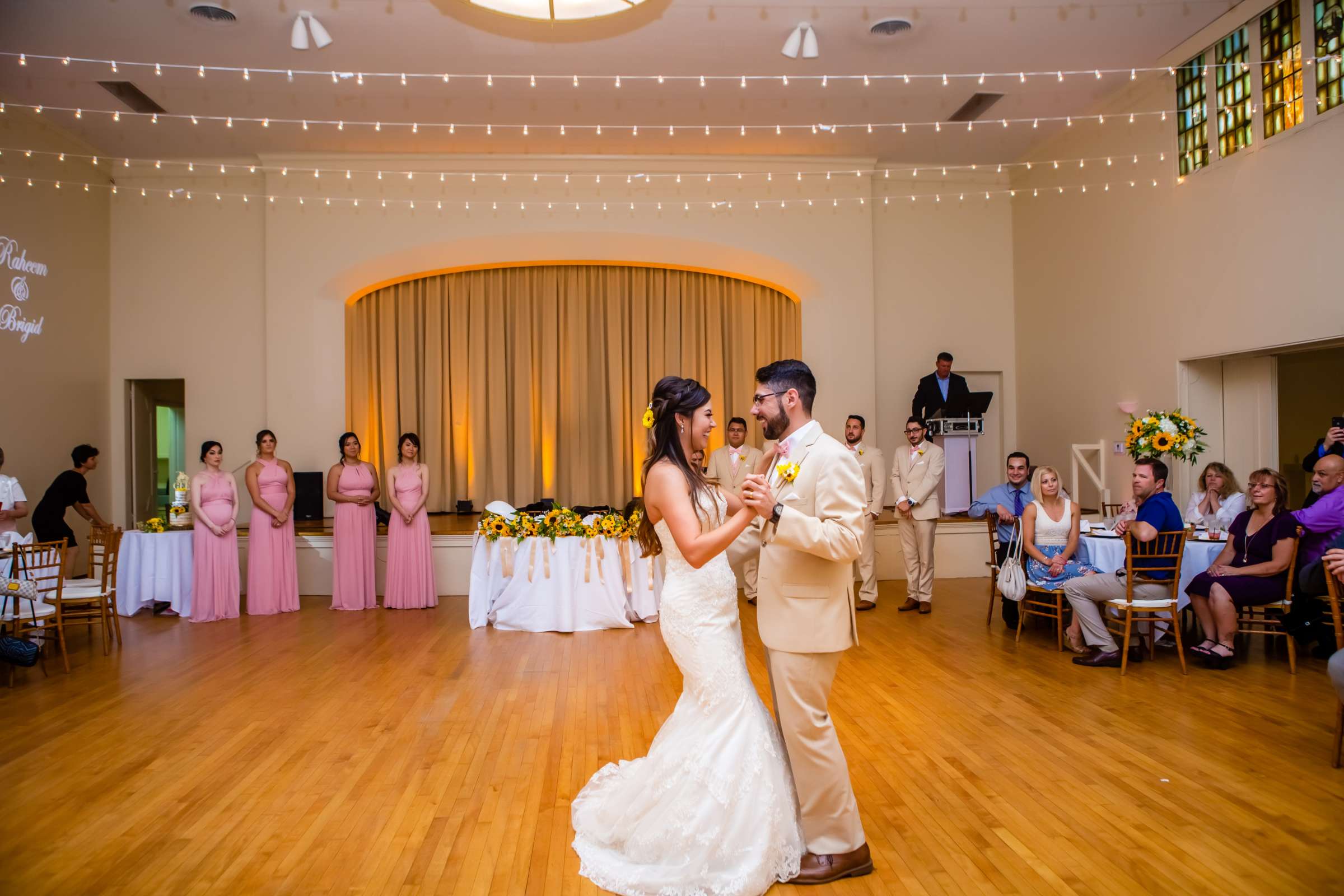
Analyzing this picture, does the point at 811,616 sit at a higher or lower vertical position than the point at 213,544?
higher

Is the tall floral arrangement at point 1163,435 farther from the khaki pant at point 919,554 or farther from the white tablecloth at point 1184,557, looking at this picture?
the khaki pant at point 919,554

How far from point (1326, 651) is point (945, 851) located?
168 inches

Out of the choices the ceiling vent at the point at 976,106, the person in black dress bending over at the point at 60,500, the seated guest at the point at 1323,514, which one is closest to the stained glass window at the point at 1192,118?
the ceiling vent at the point at 976,106

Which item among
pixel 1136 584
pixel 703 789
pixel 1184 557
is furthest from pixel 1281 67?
pixel 703 789

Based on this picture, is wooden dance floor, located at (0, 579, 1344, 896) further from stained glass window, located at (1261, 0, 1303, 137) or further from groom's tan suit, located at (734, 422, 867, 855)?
stained glass window, located at (1261, 0, 1303, 137)

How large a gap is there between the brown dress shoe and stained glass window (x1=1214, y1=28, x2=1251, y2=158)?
6.96 metres

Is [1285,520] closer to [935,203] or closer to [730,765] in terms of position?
[730,765]

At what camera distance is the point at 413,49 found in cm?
756

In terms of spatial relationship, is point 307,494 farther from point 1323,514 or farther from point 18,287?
point 1323,514

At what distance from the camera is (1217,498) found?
274 inches

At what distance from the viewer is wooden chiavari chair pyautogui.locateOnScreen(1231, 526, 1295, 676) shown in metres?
5.30

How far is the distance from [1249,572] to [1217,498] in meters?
1.74

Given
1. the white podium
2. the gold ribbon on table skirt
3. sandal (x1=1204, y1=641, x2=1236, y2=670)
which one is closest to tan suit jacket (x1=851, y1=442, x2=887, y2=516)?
the white podium

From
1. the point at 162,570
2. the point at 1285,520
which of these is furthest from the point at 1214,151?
the point at 162,570
